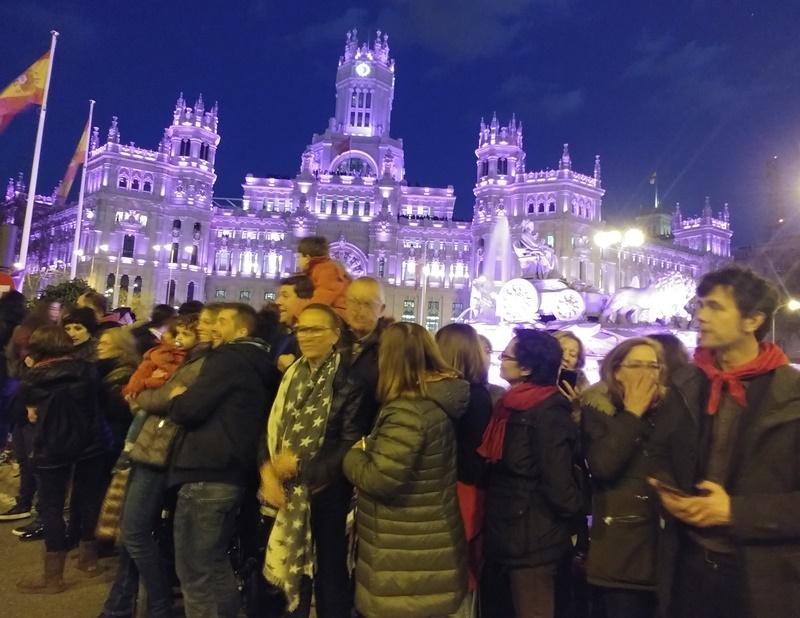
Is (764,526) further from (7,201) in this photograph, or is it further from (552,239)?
(7,201)

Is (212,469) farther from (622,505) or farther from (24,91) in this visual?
(24,91)

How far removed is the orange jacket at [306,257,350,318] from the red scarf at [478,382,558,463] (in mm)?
1660

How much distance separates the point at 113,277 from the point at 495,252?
40.5 meters

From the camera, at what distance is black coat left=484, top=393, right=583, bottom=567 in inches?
139

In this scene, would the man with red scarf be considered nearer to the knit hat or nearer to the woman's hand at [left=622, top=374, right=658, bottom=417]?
the woman's hand at [left=622, top=374, right=658, bottom=417]

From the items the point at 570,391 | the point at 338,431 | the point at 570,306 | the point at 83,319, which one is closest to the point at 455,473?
the point at 338,431

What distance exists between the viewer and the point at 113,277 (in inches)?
2330

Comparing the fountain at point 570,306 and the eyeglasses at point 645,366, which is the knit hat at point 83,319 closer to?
the eyeglasses at point 645,366

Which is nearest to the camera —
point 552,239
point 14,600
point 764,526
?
point 764,526

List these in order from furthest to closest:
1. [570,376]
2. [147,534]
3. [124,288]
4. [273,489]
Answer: [124,288]
[570,376]
[147,534]
[273,489]

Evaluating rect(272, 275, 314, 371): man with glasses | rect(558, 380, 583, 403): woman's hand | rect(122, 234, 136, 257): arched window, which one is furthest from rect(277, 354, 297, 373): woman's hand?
rect(122, 234, 136, 257): arched window

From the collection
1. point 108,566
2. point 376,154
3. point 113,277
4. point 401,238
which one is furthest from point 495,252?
point 108,566

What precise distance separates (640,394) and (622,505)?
2.15 ft

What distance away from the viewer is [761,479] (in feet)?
8.27
